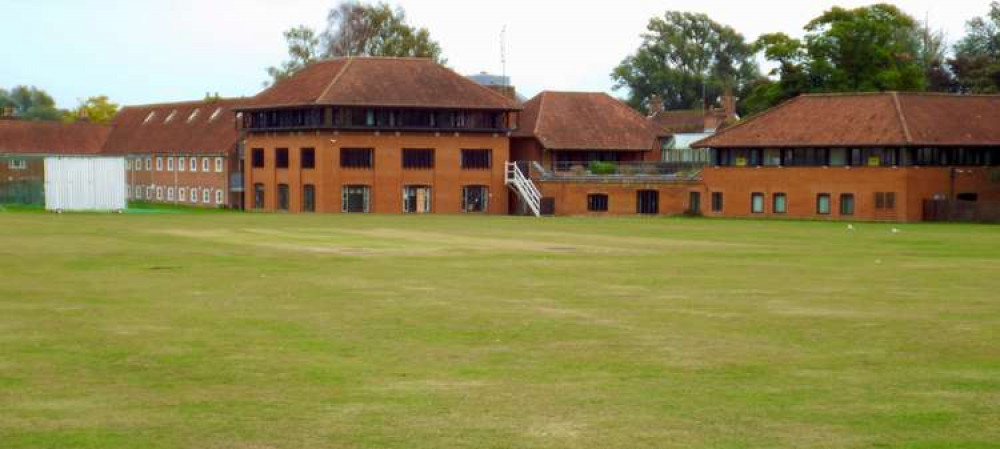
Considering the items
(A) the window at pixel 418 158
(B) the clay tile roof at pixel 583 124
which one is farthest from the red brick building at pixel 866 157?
(A) the window at pixel 418 158

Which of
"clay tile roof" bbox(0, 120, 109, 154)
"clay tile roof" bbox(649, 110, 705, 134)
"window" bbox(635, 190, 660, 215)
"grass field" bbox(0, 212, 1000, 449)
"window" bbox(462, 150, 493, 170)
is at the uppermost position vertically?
"clay tile roof" bbox(649, 110, 705, 134)

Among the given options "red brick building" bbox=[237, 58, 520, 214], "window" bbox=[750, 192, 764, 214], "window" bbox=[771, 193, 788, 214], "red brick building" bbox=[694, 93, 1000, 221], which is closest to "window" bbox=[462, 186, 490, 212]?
"red brick building" bbox=[237, 58, 520, 214]

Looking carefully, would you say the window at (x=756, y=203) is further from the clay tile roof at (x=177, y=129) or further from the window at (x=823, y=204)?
the clay tile roof at (x=177, y=129)

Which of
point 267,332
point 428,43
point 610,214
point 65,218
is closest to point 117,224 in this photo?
point 65,218

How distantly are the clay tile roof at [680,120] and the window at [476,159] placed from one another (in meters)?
32.8

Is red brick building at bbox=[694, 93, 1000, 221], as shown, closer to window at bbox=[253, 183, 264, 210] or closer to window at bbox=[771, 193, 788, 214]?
window at bbox=[771, 193, 788, 214]

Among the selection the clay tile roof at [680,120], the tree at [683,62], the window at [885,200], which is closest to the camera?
the window at [885,200]

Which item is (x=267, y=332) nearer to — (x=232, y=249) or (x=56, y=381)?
(x=56, y=381)

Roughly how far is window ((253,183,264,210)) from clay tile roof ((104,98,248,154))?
5784mm

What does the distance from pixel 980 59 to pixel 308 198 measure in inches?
1990

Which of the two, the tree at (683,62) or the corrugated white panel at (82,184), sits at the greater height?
the tree at (683,62)

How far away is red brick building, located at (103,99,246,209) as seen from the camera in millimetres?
110438

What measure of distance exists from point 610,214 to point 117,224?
38.9 meters

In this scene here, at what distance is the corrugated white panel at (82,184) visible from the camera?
85500mm
